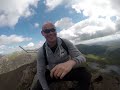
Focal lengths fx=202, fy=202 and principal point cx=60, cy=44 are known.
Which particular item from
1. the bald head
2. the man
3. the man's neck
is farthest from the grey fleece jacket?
the bald head

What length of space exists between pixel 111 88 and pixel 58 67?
18.7 metres

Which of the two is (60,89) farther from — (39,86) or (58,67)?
(58,67)

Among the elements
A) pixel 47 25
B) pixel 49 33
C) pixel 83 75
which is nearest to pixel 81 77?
pixel 83 75

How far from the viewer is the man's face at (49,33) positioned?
852 centimetres

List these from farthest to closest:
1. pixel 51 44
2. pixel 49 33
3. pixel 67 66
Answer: pixel 51 44 < pixel 49 33 < pixel 67 66

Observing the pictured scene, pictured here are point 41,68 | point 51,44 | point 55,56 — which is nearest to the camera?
point 51,44

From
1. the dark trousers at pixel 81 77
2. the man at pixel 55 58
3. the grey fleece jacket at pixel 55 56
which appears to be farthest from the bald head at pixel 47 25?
the dark trousers at pixel 81 77

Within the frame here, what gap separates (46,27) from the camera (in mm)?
8711

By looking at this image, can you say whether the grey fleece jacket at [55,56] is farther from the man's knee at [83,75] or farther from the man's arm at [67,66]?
the man's knee at [83,75]

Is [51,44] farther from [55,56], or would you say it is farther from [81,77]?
[81,77]

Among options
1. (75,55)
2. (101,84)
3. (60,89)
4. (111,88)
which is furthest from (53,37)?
(111,88)

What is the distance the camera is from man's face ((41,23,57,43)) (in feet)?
27.9

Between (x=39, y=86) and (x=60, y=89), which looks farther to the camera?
(x=60, y=89)

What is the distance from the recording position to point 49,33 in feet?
27.8
